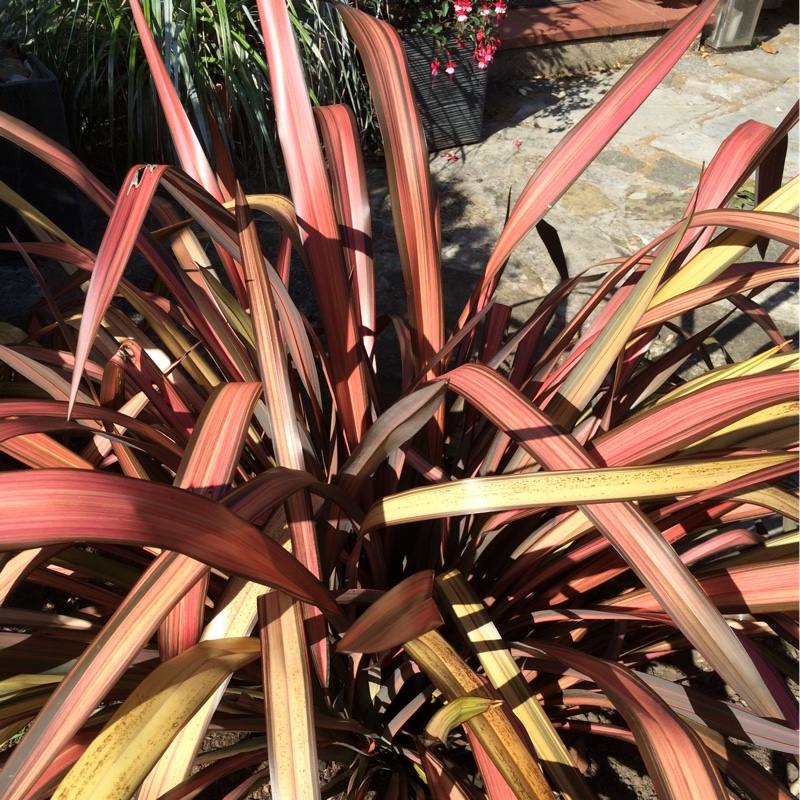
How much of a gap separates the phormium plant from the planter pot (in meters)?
0.96

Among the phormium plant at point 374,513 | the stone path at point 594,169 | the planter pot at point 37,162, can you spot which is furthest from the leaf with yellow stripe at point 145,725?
the planter pot at point 37,162

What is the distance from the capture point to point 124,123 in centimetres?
306

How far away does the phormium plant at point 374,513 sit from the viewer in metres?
0.67

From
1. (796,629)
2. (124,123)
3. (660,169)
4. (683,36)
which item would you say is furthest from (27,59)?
(796,629)

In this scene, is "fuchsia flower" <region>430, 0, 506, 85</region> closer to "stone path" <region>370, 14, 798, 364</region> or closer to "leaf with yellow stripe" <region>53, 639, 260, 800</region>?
"stone path" <region>370, 14, 798, 364</region>

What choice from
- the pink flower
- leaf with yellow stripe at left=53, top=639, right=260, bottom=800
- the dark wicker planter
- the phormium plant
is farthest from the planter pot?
leaf with yellow stripe at left=53, top=639, right=260, bottom=800

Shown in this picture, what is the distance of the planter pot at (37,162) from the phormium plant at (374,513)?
0.96 meters

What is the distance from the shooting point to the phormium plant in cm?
67

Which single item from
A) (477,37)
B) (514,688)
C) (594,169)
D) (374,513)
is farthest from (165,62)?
(514,688)

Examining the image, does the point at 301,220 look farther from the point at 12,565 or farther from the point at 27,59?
the point at 27,59

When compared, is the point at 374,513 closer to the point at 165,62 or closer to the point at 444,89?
the point at 165,62

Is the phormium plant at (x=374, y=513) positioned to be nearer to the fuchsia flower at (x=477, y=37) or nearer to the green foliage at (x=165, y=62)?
the green foliage at (x=165, y=62)

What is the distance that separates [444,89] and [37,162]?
67.4 inches

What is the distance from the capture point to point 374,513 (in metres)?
0.82
